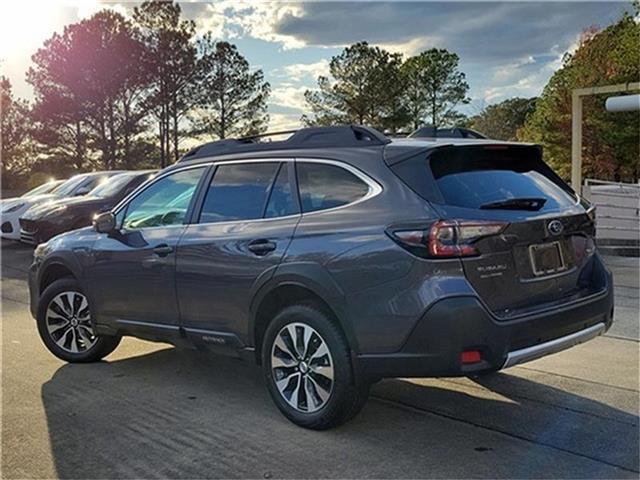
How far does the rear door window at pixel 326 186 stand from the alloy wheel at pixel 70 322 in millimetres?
2447

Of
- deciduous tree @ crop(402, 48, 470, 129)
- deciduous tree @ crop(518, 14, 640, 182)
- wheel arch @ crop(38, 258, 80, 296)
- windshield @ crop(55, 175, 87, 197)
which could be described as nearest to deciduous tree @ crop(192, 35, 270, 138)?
deciduous tree @ crop(402, 48, 470, 129)

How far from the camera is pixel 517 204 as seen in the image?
382 cm

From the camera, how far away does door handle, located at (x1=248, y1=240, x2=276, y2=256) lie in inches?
163

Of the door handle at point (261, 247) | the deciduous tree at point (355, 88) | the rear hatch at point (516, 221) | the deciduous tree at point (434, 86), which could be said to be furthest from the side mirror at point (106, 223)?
the deciduous tree at point (434, 86)

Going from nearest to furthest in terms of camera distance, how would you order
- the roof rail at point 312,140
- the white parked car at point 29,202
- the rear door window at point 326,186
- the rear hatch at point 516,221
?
1. the rear hatch at point 516,221
2. the rear door window at point 326,186
3. the roof rail at point 312,140
4. the white parked car at point 29,202

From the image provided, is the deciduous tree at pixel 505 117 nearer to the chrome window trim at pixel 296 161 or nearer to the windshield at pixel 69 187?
the windshield at pixel 69 187

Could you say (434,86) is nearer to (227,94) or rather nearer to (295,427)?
(227,94)

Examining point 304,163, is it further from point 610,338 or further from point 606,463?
point 610,338

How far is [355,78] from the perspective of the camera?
3738 centimetres

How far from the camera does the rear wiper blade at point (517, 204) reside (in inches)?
146

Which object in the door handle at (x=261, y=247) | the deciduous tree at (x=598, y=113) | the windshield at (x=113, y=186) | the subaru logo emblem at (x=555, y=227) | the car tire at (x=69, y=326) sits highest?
the deciduous tree at (x=598, y=113)

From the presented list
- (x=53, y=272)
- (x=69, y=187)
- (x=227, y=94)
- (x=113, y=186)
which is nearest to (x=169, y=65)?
(x=227, y=94)

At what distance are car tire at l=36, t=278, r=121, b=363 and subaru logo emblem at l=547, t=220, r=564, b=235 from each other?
11.9ft

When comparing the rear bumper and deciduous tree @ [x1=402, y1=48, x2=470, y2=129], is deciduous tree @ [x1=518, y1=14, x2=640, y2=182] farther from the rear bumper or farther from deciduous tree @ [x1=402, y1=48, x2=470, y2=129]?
the rear bumper
